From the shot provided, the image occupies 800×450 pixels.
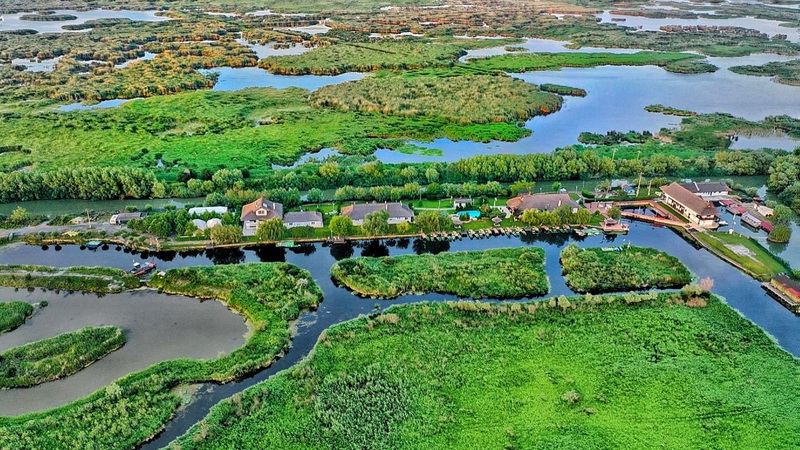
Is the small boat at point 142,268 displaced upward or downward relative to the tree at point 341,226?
downward

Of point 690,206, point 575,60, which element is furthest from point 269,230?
point 575,60

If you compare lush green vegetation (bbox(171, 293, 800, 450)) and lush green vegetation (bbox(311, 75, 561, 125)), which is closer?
lush green vegetation (bbox(171, 293, 800, 450))

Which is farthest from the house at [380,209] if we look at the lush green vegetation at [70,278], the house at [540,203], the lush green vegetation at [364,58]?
the lush green vegetation at [364,58]

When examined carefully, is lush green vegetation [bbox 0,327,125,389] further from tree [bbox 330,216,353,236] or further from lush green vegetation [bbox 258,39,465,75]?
lush green vegetation [bbox 258,39,465,75]

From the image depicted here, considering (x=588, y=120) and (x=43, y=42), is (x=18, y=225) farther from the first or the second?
(x=43, y=42)

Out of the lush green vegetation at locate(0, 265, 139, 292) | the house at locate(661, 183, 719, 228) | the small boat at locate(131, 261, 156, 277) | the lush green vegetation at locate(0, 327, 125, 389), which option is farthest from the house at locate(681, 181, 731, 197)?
the lush green vegetation at locate(0, 327, 125, 389)

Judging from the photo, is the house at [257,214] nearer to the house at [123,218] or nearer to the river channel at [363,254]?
the river channel at [363,254]

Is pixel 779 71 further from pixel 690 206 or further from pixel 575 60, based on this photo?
pixel 690 206

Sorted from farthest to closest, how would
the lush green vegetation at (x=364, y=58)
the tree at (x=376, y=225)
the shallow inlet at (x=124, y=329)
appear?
1. the lush green vegetation at (x=364, y=58)
2. the tree at (x=376, y=225)
3. the shallow inlet at (x=124, y=329)
